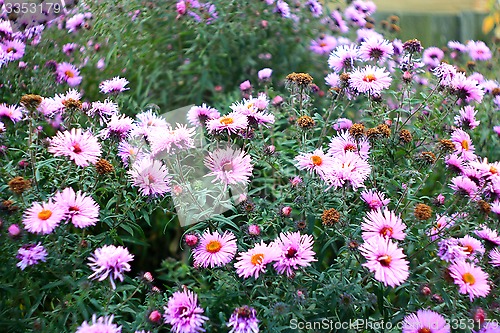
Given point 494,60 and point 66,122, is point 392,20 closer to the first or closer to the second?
point 494,60

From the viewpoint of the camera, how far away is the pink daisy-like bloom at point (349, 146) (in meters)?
1.43

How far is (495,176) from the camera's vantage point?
1.34 meters

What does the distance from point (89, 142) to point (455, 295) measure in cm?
96

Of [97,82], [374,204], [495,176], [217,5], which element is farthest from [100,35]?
[495,176]

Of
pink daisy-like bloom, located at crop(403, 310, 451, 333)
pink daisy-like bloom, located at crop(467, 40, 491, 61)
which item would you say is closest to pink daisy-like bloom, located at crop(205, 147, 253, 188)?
pink daisy-like bloom, located at crop(403, 310, 451, 333)

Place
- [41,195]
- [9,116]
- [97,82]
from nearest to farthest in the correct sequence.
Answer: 1. [41,195]
2. [9,116]
3. [97,82]

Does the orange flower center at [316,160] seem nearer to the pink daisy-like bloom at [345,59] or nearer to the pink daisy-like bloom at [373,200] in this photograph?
the pink daisy-like bloom at [373,200]

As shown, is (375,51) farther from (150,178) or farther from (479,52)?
(479,52)

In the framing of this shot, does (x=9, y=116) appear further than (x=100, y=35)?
No

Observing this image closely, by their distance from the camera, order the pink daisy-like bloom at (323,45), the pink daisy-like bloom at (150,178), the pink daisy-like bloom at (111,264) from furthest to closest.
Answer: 1. the pink daisy-like bloom at (323,45)
2. the pink daisy-like bloom at (150,178)
3. the pink daisy-like bloom at (111,264)

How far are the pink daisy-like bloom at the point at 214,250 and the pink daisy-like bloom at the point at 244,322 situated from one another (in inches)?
5.0

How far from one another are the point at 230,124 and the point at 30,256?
560mm

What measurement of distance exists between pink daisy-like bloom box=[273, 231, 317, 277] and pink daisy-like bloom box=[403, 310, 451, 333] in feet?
0.89

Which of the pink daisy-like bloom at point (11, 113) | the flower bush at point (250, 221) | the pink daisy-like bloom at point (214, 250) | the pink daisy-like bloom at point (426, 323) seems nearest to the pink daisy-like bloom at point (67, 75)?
the flower bush at point (250, 221)
